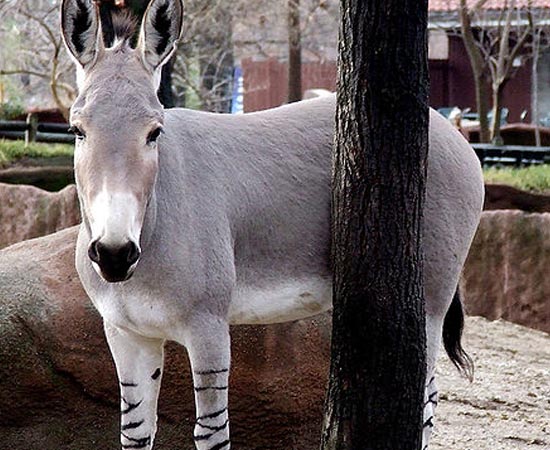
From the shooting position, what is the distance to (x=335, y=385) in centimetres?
441

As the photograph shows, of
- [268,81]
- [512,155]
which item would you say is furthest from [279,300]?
[268,81]

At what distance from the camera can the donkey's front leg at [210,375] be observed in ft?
14.4

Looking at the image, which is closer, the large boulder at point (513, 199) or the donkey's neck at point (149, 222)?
the donkey's neck at point (149, 222)

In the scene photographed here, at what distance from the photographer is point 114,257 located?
12.7 ft

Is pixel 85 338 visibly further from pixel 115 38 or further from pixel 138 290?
pixel 115 38

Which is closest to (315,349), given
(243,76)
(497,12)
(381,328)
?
(381,328)

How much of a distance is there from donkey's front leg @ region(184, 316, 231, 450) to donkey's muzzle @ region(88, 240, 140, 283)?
0.55 metres

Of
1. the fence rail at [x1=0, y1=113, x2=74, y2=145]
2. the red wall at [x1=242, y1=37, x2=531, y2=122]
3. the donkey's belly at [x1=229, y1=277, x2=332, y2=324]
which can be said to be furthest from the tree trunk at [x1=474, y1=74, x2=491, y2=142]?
the donkey's belly at [x1=229, y1=277, x2=332, y2=324]

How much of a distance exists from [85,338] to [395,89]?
233 centimetres

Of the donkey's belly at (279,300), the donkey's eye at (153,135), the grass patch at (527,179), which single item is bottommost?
the grass patch at (527,179)

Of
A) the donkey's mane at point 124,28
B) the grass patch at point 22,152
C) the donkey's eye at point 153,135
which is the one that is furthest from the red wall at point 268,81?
the donkey's eye at point 153,135

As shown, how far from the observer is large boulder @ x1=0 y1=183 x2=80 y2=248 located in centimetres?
1112

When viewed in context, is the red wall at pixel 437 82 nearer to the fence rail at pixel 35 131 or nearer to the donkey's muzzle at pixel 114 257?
the fence rail at pixel 35 131

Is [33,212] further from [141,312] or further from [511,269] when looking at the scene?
[141,312]
